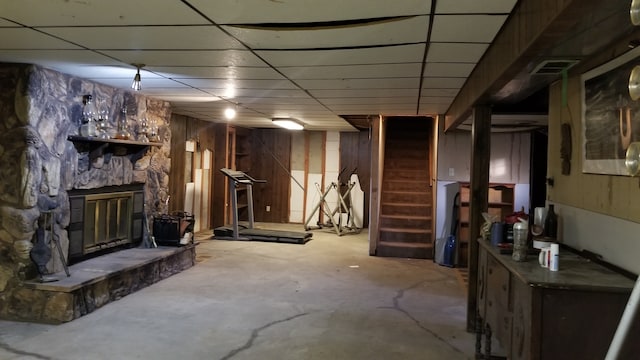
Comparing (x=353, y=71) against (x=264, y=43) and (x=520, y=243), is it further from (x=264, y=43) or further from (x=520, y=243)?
(x=520, y=243)

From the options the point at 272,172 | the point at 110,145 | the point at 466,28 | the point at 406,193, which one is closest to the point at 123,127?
the point at 110,145

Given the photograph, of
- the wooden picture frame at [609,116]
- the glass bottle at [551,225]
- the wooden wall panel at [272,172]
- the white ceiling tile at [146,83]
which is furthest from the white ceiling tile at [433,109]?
the wooden wall panel at [272,172]

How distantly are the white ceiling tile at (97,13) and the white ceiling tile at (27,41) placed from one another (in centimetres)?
22

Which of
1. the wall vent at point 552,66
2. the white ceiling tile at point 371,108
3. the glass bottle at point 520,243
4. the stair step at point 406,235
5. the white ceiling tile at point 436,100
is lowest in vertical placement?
the stair step at point 406,235

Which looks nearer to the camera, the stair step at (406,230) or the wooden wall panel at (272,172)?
the stair step at (406,230)

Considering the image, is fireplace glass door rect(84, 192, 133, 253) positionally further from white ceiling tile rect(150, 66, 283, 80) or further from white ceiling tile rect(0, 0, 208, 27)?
white ceiling tile rect(0, 0, 208, 27)

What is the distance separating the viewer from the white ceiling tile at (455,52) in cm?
268

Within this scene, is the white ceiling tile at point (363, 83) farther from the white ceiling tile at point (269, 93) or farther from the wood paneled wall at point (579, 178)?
the wood paneled wall at point (579, 178)

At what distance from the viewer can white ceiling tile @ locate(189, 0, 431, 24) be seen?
204cm

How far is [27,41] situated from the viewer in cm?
287

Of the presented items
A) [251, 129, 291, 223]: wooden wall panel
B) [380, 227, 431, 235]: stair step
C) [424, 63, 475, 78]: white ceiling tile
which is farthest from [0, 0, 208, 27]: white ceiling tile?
[251, 129, 291, 223]: wooden wall panel

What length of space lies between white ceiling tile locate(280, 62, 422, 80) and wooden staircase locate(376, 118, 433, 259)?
145 inches

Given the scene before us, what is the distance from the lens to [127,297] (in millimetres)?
4258

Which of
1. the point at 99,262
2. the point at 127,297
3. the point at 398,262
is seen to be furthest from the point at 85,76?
the point at 398,262
